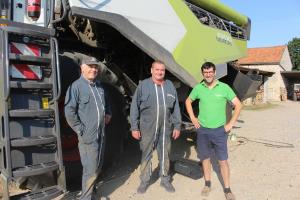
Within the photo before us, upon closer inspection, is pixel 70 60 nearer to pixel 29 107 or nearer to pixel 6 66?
pixel 29 107

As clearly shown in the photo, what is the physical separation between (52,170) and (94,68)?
3.66 feet

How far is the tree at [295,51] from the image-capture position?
59.8m

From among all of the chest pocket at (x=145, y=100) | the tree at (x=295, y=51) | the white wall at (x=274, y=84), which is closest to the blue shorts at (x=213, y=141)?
the chest pocket at (x=145, y=100)

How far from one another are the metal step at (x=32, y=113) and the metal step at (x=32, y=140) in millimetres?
196

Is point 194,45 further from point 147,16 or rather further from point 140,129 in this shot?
point 140,129

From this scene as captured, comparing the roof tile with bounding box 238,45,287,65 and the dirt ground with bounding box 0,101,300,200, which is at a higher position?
the roof tile with bounding box 238,45,287,65

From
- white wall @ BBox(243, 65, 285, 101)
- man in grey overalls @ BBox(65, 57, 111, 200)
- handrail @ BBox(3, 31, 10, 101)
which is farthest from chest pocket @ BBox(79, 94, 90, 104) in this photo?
white wall @ BBox(243, 65, 285, 101)

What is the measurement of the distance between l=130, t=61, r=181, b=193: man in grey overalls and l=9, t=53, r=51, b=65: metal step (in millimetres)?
1379

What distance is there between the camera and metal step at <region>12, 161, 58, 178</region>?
119 inches

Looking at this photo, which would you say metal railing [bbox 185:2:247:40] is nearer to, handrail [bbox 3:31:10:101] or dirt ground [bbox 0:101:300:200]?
dirt ground [bbox 0:101:300:200]

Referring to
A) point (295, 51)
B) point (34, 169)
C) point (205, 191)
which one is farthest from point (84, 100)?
point (295, 51)

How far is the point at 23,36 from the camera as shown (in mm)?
3125

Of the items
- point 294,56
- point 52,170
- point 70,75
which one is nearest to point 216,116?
point 70,75

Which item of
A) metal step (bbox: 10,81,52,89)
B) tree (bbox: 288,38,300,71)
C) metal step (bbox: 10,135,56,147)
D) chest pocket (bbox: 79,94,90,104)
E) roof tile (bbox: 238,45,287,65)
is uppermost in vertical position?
tree (bbox: 288,38,300,71)
